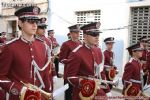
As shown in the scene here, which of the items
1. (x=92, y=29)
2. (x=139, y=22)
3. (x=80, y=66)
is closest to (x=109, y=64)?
(x=92, y=29)

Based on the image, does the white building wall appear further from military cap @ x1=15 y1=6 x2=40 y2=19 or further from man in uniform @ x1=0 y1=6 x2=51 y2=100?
man in uniform @ x1=0 y1=6 x2=51 y2=100

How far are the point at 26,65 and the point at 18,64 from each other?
0.10 m

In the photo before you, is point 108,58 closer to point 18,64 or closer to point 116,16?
point 116,16

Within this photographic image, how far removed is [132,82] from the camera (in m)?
6.46

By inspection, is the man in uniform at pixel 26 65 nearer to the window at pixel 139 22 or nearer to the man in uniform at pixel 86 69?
the man in uniform at pixel 86 69

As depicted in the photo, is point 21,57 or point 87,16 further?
point 87,16

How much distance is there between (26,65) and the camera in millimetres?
4375

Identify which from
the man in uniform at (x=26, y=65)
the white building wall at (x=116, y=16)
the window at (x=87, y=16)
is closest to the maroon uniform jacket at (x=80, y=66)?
the man in uniform at (x=26, y=65)

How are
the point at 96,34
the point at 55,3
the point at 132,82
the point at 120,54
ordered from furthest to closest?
the point at 55,3 → the point at 120,54 → the point at 132,82 → the point at 96,34

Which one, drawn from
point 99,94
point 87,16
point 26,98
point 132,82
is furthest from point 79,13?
point 26,98

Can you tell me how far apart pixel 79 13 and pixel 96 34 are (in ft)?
35.5

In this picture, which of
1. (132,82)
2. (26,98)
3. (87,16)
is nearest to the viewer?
(26,98)

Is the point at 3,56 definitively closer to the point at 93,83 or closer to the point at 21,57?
the point at 21,57

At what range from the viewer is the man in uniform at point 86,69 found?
Result: 5.13 m
